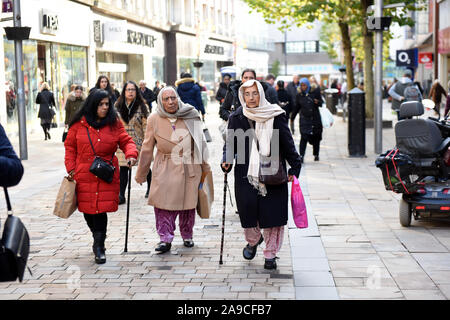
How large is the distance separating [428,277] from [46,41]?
21688mm

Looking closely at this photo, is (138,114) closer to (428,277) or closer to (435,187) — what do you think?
(435,187)

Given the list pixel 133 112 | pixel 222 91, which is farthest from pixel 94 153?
pixel 222 91

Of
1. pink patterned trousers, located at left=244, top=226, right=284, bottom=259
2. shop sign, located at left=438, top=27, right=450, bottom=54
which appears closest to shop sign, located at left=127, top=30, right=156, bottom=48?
shop sign, located at left=438, top=27, right=450, bottom=54

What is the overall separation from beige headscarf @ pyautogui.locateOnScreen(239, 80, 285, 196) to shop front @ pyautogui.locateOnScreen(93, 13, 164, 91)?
2472 centimetres

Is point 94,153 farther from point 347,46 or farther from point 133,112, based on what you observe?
point 347,46

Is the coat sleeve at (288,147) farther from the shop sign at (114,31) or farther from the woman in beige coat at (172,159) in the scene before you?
the shop sign at (114,31)

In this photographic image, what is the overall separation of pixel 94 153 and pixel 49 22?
19.1 metres

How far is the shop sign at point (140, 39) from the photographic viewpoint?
114 feet

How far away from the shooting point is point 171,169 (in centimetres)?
716

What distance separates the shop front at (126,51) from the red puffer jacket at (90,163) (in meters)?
23.9

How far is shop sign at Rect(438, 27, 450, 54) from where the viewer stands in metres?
34.0

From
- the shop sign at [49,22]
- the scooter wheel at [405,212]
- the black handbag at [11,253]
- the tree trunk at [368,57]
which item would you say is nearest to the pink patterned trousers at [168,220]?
the scooter wheel at [405,212]

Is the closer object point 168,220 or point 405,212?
point 168,220
